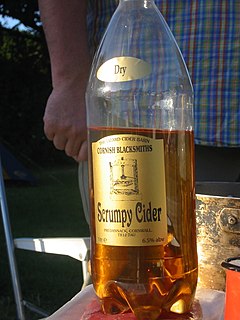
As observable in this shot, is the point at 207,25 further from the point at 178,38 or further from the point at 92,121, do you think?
the point at 92,121

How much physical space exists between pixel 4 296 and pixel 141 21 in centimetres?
263

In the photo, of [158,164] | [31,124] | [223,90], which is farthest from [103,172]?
[31,124]

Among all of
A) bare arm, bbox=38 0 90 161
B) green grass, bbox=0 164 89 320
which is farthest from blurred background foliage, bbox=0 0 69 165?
bare arm, bbox=38 0 90 161

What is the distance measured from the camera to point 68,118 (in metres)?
1.02

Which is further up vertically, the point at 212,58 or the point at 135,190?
the point at 212,58

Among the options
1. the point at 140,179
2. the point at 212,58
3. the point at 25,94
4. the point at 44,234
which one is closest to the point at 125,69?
the point at 140,179

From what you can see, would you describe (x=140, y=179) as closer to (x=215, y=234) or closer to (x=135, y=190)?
(x=135, y=190)

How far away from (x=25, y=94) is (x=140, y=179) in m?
9.51

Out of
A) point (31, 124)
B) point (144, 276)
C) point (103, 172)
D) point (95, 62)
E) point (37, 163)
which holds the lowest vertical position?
point (37, 163)

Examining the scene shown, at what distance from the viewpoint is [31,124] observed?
10.2 m

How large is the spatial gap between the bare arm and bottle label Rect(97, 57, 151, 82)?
29 cm

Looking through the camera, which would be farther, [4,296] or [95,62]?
[4,296]

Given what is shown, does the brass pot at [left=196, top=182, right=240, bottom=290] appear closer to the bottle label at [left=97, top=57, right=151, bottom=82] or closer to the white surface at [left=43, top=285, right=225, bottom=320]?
the white surface at [left=43, top=285, right=225, bottom=320]

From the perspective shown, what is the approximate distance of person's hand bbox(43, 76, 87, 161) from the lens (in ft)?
3.34
